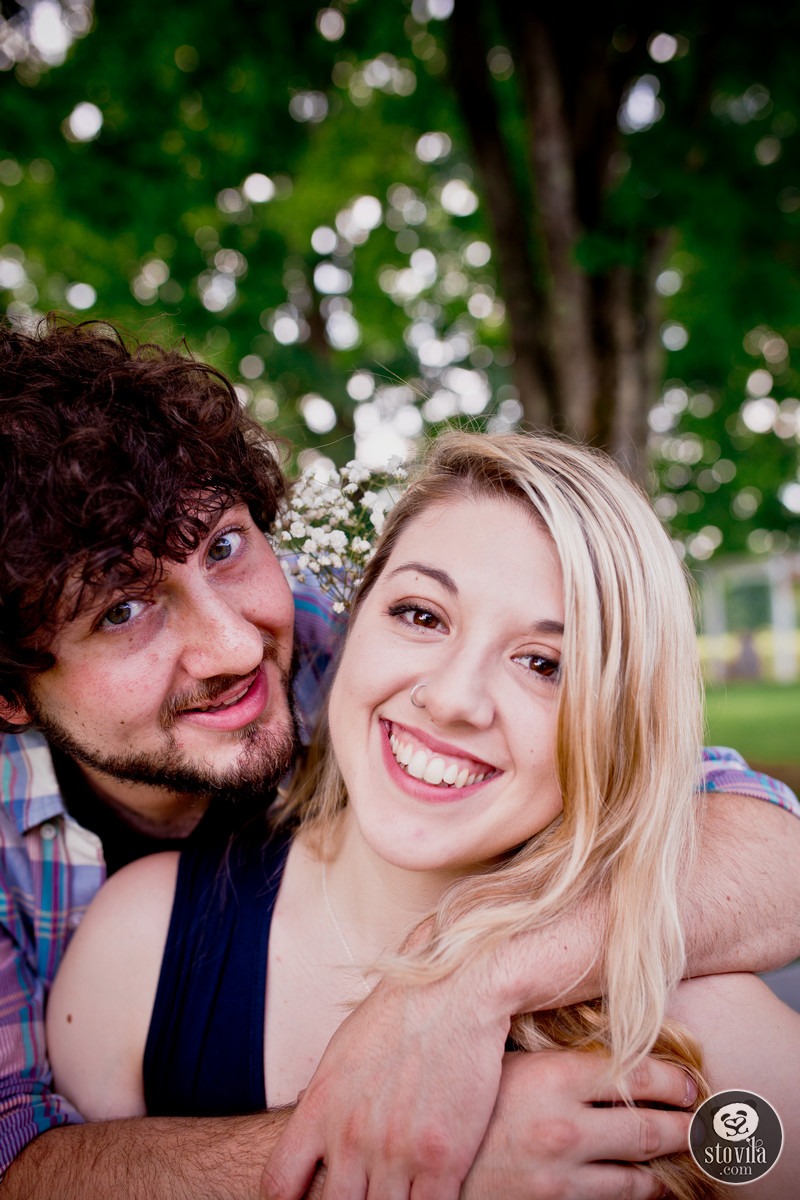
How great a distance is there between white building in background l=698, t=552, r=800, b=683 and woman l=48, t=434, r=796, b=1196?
89.8 feet

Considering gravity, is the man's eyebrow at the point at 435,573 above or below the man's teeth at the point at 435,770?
above

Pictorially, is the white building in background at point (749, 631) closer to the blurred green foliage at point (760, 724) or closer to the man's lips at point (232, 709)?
the blurred green foliage at point (760, 724)

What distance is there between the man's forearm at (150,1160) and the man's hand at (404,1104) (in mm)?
146

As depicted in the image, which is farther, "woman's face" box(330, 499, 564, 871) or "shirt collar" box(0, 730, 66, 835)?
"shirt collar" box(0, 730, 66, 835)

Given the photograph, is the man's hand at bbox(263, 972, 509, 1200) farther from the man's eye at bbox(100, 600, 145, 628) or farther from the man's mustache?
the man's eye at bbox(100, 600, 145, 628)

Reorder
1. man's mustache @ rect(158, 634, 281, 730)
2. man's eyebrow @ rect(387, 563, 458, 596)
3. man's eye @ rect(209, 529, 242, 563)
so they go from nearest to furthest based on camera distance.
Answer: man's eyebrow @ rect(387, 563, 458, 596) → man's mustache @ rect(158, 634, 281, 730) → man's eye @ rect(209, 529, 242, 563)

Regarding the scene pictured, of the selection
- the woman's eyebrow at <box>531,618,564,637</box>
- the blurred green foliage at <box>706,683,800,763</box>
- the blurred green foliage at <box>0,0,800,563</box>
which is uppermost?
the blurred green foliage at <box>0,0,800,563</box>

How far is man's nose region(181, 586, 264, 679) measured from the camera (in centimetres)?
238

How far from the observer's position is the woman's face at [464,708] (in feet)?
6.38

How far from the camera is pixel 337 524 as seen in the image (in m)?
2.95

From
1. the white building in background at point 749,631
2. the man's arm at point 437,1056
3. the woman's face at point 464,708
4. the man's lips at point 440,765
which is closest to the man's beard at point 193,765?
the woman's face at point 464,708

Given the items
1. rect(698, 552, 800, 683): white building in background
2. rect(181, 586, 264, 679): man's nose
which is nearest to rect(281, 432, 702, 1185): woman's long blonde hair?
rect(181, 586, 264, 679): man's nose

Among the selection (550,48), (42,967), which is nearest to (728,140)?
(550,48)

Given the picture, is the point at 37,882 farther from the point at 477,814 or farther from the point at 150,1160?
the point at 477,814
